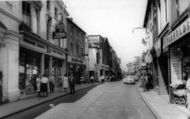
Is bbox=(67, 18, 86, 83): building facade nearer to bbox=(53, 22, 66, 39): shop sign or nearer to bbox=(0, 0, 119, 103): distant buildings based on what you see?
bbox=(0, 0, 119, 103): distant buildings

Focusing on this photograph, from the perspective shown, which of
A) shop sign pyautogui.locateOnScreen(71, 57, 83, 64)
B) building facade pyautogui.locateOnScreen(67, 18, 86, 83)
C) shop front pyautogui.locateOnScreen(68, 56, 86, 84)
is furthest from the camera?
shop sign pyautogui.locateOnScreen(71, 57, 83, 64)

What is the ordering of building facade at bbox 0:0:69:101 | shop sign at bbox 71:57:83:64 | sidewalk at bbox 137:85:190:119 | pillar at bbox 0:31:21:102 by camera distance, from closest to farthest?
sidewalk at bbox 137:85:190:119 → pillar at bbox 0:31:21:102 → building facade at bbox 0:0:69:101 → shop sign at bbox 71:57:83:64

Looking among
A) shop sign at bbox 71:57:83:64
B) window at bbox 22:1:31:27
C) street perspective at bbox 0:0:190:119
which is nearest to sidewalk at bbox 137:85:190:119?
street perspective at bbox 0:0:190:119

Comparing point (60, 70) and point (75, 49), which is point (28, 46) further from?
point (75, 49)

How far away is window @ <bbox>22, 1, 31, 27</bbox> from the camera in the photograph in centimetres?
1839

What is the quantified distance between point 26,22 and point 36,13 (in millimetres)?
2595

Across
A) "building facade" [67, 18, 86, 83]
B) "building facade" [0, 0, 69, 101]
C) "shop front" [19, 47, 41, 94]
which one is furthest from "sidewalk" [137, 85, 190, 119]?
"building facade" [67, 18, 86, 83]

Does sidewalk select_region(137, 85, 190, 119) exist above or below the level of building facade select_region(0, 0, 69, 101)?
below

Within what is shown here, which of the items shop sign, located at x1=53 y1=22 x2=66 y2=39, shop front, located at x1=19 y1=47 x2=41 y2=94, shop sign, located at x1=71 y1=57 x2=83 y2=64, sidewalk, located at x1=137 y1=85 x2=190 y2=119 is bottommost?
sidewalk, located at x1=137 y1=85 x2=190 y2=119

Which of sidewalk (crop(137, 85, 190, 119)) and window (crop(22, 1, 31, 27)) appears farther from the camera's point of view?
window (crop(22, 1, 31, 27))

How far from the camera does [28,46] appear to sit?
1817 centimetres

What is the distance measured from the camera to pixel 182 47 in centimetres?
1338

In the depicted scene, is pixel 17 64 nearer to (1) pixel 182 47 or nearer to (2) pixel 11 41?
(2) pixel 11 41

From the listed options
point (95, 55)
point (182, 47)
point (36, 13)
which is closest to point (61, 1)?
point (36, 13)
